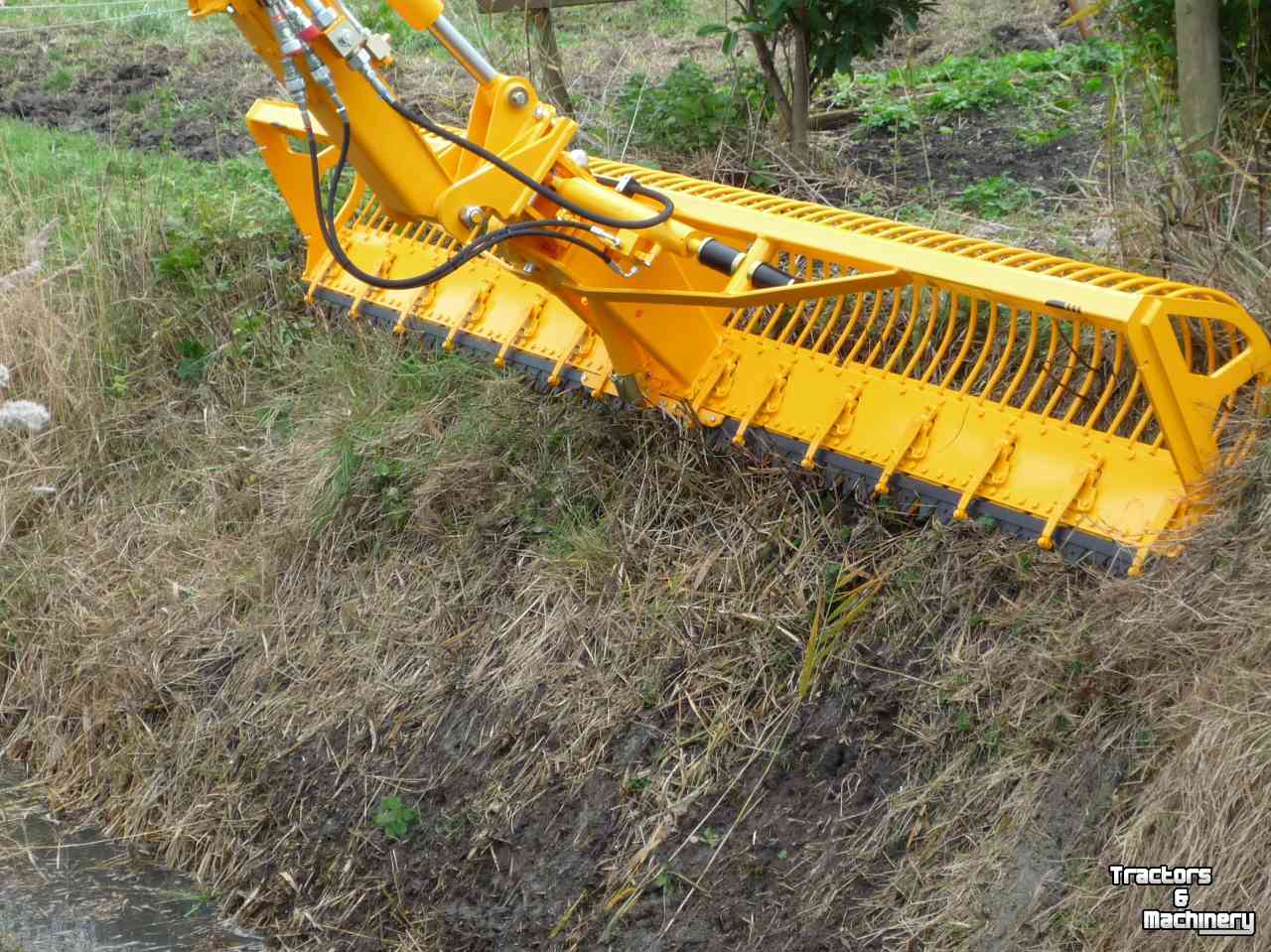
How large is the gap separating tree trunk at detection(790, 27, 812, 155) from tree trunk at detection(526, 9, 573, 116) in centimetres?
105

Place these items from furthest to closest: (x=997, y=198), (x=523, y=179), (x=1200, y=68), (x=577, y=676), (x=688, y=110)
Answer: (x=688, y=110), (x=997, y=198), (x=1200, y=68), (x=577, y=676), (x=523, y=179)

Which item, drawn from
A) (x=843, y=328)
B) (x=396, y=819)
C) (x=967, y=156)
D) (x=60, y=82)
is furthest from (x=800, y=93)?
(x=60, y=82)

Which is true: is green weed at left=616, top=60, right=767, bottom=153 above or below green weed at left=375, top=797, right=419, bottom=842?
above

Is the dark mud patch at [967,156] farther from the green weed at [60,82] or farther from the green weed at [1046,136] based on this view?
the green weed at [60,82]

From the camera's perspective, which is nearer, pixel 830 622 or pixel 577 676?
pixel 830 622

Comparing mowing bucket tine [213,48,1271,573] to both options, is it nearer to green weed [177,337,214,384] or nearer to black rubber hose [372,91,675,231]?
black rubber hose [372,91,675,231]

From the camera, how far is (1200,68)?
4613 millimetres

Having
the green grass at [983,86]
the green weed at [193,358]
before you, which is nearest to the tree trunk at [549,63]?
the green grass at [983,86]

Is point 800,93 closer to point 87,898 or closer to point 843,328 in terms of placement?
point 843,328

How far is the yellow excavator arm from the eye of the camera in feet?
12.2

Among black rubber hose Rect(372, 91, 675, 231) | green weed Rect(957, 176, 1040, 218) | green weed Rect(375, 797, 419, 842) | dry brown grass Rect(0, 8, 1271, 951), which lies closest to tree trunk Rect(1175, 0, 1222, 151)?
dry brown grass Rect(0, 8, 1271, 951)

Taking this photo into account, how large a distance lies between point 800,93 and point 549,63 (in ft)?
3.87

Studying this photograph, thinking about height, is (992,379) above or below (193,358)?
above


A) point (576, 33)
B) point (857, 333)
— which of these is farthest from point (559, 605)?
point (576, 33)
